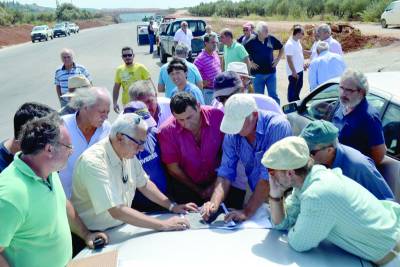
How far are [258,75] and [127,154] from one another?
6.09 meters

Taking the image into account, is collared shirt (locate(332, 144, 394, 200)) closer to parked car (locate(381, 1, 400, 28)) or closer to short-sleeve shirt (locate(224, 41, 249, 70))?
short-sleeve shirt (locate(224, 41, 249, 70))

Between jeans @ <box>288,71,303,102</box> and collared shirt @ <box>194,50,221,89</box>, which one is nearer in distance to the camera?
collared shirt @ <box>194,50,221,89</box>

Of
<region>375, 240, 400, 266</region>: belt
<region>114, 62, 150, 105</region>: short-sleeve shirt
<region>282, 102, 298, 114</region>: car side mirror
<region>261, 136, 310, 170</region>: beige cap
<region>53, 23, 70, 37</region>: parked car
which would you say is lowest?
<region>53, 23, 70, 37</region>: parked car

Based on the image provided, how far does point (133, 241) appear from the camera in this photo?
8.51 ft

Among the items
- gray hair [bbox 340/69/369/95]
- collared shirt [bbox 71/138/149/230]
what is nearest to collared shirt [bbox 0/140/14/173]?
collared shirt [bbox 71/138/149/230]

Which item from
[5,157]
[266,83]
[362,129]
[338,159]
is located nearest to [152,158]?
[5,157]

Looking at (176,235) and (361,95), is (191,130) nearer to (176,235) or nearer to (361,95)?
(176,235)

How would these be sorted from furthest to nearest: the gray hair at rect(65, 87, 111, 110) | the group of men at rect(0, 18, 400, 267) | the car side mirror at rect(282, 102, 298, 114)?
1. the car side mirror at rect(282, 102, 298, 114)
2. the gray hair at rect(65, 87, 111, 110)
3. the group of men at rect(0, 18, 400, 267)

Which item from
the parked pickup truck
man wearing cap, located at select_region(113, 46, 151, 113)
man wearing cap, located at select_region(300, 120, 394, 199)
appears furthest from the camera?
the parked pickup truck

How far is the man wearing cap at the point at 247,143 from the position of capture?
3129mm

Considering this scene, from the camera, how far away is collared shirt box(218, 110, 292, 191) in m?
3.28

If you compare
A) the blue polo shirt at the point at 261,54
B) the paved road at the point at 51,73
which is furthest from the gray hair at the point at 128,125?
the paved road at the point at 51,73

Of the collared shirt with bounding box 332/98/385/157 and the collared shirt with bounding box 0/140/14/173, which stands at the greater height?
the collared shirt with bounding box 0/140/14/173

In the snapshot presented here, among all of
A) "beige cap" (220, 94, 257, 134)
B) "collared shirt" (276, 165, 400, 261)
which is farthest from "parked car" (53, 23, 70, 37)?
"collared shirt" (276, 165, 400, 261)
